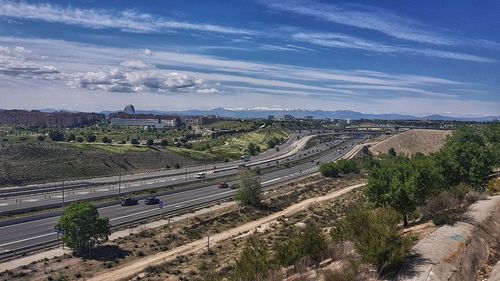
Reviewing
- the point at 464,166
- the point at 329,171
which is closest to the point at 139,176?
the point at 329,171

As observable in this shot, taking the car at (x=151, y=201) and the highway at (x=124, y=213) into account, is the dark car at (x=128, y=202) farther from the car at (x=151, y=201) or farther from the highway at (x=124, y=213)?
the car at (x=151, y=201)

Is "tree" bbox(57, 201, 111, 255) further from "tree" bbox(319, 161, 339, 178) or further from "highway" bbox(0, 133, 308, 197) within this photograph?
"tree" bbox(319, 161, 339, 178)

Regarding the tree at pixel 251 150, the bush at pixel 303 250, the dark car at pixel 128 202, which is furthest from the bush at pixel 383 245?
the tree at pixel 251 150

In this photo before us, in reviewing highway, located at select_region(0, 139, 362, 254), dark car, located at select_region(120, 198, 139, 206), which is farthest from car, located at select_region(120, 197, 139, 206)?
highway, located at select_region(0, 139, 362, 254)

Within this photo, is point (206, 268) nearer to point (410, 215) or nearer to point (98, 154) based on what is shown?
point (410, 215)

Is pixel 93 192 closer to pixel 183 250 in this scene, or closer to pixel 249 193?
pixel 249 193

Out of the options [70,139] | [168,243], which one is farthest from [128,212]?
[70,139]
